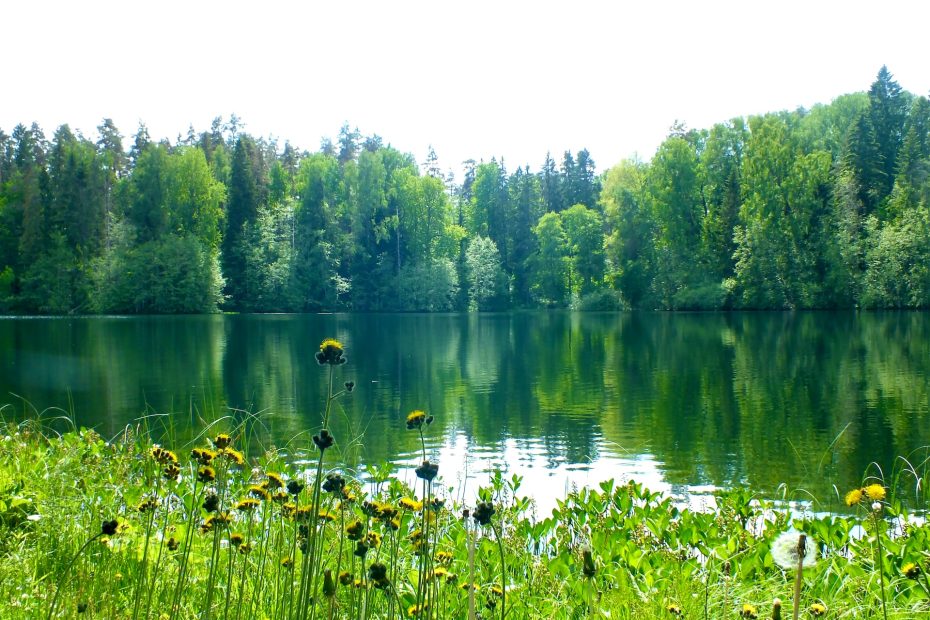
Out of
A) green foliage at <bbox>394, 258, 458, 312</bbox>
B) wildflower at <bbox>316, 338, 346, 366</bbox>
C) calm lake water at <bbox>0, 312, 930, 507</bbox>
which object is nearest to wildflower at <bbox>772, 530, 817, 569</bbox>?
calm lake water at <bbox>0, 312, 930, 507</bbox>

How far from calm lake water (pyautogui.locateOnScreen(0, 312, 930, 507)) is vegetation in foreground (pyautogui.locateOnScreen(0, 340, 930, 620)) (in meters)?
1.53

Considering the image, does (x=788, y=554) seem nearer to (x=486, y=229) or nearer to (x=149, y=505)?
(x=149, y=505)

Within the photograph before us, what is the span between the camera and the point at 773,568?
15.8 ft

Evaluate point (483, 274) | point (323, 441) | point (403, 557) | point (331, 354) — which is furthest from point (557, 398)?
point (483, 274)

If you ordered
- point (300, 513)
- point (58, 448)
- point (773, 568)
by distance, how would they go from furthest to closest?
point (58, 448), point (773, 568), point (300, 513)

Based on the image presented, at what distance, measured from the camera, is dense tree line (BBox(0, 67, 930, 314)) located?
58656 millimetres

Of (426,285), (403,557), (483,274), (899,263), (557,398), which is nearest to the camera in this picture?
(403,557)

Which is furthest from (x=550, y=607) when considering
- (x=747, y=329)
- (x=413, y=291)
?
(x=413, y=291)

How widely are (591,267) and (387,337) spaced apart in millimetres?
39736

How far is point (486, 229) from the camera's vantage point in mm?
86812

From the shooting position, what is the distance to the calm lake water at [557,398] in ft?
39.3

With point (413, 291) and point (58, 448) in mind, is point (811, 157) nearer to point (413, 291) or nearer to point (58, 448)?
point (413, 291)

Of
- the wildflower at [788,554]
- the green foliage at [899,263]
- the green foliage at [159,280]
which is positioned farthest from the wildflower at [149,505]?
the green foliage at [159,280]

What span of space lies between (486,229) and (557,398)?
68.3 m
